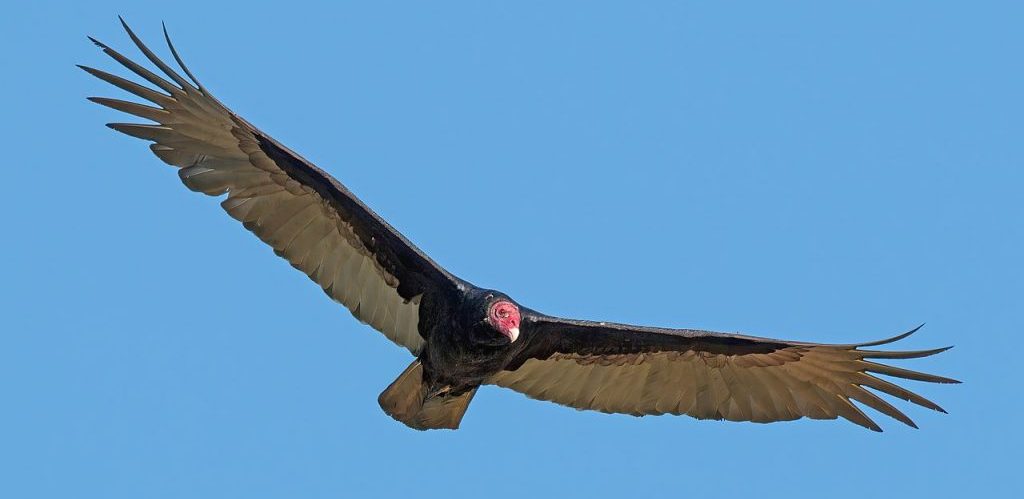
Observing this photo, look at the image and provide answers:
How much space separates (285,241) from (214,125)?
113 cm

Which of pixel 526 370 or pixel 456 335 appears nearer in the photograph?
pixel 456 335

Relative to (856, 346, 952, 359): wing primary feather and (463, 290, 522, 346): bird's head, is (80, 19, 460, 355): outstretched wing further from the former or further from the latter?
(856, 346, 952, 359): wing primary feather

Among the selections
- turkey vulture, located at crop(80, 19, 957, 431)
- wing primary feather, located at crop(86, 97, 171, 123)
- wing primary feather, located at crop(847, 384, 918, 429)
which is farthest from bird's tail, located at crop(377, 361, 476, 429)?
wing primary feather, located at crop(847, 384, 918, 429)

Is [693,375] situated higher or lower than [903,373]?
lower

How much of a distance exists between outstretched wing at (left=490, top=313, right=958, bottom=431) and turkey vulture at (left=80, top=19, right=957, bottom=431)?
1cm

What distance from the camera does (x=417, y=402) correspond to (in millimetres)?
14367

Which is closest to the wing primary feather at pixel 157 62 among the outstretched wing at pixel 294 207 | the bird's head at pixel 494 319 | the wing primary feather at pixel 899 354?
the outstretched wing at pixel 294 207

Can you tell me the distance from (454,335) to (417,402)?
3.00ft

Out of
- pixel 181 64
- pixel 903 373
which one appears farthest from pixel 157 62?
pixel 903 373

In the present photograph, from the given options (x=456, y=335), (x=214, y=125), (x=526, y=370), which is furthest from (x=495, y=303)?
(x=214, y=125)

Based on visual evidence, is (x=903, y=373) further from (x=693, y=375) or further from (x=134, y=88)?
(x=134, y=88)

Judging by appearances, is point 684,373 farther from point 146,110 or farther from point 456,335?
point 146,110

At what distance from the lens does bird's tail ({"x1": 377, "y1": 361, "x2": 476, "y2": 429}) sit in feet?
46.9

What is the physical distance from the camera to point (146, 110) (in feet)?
44.9
